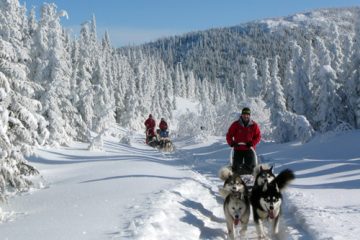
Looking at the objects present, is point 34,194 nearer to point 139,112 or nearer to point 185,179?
point 185,179

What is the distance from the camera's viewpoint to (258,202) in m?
8.94

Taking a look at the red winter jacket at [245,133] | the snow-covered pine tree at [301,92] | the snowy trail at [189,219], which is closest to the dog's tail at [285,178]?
the snowy trail at [189,219]

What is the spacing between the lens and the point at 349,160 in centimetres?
2030

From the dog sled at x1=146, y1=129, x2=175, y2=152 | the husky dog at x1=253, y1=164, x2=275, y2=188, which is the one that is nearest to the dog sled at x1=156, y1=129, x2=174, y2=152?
the dog sled at x1=146, y1=129, x2=175, y2=152

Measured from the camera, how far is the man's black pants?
11.1 metres

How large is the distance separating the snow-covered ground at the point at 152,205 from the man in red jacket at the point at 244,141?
1.31 m

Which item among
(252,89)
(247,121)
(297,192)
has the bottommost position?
(297,192)

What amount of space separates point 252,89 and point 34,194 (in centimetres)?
6183

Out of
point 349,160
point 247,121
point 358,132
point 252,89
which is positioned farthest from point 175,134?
point 247,121

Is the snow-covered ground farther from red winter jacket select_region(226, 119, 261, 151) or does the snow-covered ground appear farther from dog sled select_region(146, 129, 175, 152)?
dog sled select_region(146, 129, 175, 152)

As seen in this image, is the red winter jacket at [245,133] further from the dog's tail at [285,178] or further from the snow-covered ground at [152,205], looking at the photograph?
the dog's tail at [285,178]

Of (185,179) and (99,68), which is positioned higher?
(99,68)

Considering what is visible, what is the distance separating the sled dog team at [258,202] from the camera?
8664mm

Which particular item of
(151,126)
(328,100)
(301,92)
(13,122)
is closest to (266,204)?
(13,122)
